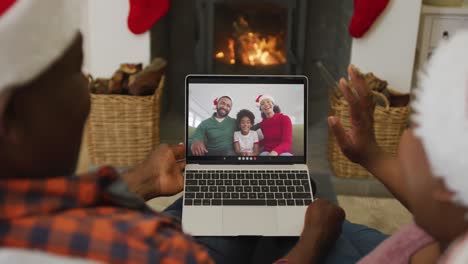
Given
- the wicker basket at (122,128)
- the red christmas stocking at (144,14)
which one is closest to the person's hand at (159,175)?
the wicker basket at (122,128)

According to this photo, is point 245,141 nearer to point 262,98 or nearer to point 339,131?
point 262,98

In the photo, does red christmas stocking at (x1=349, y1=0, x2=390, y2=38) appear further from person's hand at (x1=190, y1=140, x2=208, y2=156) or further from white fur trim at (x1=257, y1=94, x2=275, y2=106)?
person's hand at (x1=190, y1=140, x2=208, y2=156)

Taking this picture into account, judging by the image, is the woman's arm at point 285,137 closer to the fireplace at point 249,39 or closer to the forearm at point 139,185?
the forearm at point 139,185

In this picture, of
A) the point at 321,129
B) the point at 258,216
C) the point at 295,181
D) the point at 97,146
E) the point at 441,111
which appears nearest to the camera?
the point at 441,111

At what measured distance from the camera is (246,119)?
1457 millimetres

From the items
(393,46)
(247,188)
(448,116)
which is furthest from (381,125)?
(448,116)

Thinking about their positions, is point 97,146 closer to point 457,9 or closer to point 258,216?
point 258,216

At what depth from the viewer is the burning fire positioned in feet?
9.00

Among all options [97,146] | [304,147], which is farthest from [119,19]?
[304,147]

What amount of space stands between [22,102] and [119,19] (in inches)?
74.9

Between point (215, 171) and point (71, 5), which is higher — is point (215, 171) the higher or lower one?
the lower one

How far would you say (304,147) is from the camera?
1445 millimetres

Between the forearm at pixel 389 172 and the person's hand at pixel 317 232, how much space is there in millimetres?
122

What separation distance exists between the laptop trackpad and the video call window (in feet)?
0.63
